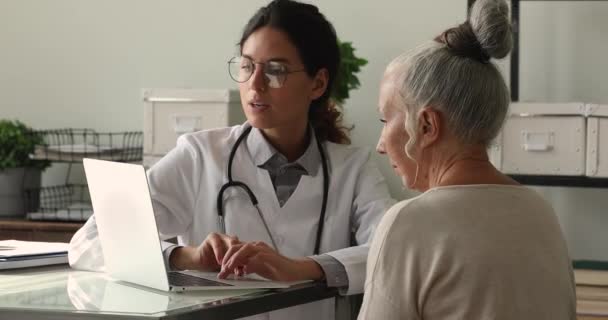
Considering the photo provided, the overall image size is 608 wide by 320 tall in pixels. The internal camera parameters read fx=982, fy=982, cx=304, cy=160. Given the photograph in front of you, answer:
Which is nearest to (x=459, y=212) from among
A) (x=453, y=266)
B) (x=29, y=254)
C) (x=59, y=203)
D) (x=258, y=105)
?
(x=453, y=266)

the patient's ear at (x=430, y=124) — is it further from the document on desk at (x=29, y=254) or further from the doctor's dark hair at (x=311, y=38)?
the document on desk at (x=29, y=254)

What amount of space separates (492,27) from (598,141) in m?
1.41

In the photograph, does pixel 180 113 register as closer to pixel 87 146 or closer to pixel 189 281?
pixel 87 146

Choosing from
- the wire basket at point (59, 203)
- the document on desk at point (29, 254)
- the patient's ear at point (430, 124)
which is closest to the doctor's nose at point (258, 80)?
the document on desk at point (29, 254)

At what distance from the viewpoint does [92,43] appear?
3.44 metres

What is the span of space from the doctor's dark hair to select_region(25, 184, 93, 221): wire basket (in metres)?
1.31

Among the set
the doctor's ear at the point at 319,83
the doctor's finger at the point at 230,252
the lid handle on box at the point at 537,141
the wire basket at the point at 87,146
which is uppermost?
the doctor's ear at the point at 319,83

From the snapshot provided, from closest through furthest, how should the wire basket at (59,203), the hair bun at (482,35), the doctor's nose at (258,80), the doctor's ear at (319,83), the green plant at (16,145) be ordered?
the hair bun at (482,35), the doctor's nose at (258,80), the doctor's ear at (319,83), the wire basket at (59,203), the green plant at (16,145)

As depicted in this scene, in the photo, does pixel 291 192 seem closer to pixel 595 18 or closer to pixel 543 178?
pixel 543 178

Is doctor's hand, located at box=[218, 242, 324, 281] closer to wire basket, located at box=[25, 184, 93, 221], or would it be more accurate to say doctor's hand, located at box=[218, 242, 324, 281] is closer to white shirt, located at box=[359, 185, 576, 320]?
white shirt, located at box=[359, 185, 576, 320]

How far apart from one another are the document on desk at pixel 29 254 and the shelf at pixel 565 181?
134 centimetres

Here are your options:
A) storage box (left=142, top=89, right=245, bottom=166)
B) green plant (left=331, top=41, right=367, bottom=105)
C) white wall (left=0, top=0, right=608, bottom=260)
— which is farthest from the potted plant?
green plant (left=331, top=41, right=367, bottom=105)

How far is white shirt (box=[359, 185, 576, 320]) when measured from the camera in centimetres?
121

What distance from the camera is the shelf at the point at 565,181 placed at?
8.71ft
